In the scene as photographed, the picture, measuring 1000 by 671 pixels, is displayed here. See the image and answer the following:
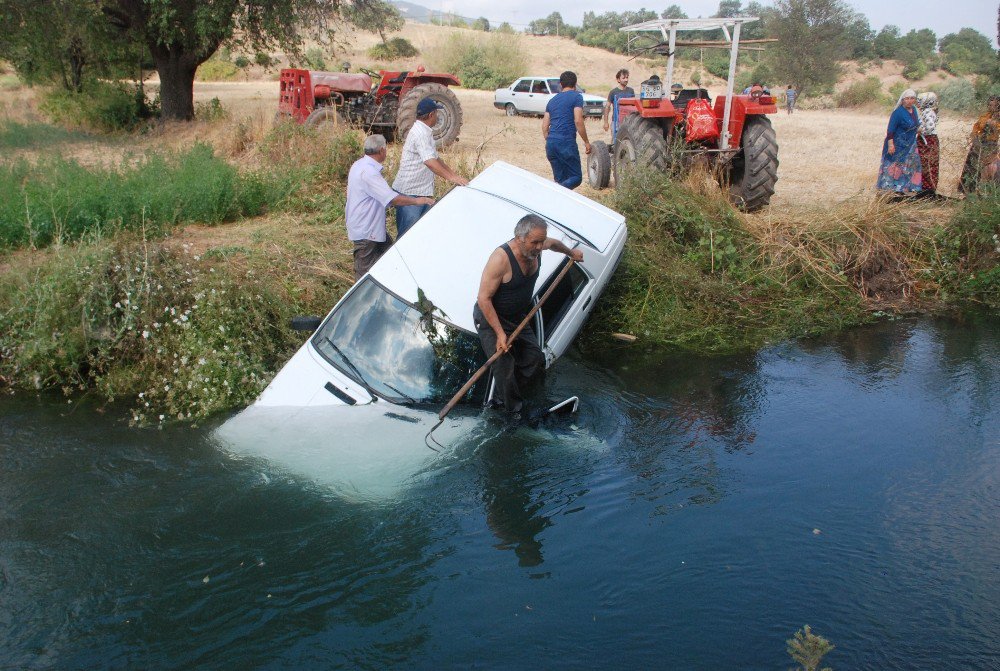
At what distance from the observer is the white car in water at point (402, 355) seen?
549 cm

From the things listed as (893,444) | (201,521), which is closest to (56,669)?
(201,521)

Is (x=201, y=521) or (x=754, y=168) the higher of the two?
(x=754, y=168)

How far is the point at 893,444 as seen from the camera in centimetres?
599

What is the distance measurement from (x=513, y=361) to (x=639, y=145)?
18.1 feet

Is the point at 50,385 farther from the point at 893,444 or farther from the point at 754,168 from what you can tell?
the point at 754,168

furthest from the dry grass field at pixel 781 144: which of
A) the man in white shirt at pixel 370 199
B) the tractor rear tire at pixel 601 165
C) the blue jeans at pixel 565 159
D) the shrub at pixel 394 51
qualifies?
the shrub at pixel 394 51

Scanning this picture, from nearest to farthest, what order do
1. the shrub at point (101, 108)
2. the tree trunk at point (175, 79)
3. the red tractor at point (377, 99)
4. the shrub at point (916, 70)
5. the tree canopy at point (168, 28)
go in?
1. the red tractor at point (377, 99)
2. the tree canopy at point (168, 28)
3. the tree trunk at point (175, 79)
4. the shrub at point (101, 108)
5. the shrub at point (916, 70)

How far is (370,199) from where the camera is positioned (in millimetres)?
7438

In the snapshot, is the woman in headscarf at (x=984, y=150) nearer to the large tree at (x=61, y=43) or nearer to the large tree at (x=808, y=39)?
the large tree at (x=61, y=43)

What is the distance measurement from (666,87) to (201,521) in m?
8.92

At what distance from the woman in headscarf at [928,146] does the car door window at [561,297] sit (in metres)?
6.52

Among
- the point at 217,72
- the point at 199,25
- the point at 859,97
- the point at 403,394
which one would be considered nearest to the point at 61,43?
the point at 199,25

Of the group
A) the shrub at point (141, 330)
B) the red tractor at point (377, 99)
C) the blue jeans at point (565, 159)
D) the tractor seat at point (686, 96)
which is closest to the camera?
the shrub at point (141, 330)

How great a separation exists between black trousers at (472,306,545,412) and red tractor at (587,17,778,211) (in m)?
4.51
